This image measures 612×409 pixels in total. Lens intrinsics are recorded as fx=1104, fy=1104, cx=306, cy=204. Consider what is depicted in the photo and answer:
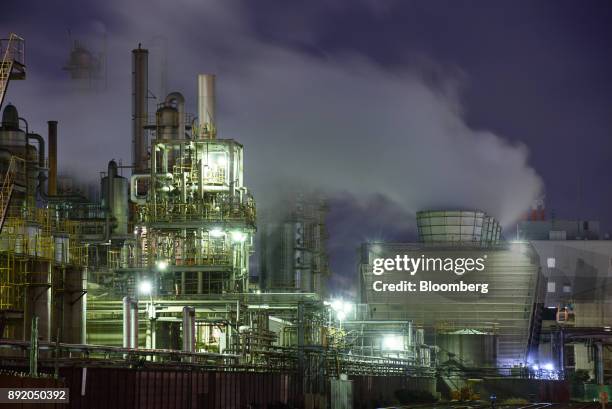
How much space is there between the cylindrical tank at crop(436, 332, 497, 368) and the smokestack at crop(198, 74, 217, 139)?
30332mm

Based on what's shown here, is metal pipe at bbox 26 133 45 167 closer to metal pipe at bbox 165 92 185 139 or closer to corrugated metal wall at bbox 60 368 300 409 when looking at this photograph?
metal pipe at bbox 165 92 185 139

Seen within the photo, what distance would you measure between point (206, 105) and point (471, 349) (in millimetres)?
32983

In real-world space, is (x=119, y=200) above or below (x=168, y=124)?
below

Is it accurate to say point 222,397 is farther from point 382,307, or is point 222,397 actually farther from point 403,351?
point 382,307

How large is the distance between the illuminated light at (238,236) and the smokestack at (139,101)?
19138 millimetres

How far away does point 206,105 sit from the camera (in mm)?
65500

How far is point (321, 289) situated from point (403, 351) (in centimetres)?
1750

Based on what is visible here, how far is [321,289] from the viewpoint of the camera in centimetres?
8681

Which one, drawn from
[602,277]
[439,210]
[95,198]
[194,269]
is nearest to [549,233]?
[602,277]

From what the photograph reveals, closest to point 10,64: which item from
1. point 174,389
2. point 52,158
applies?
point 174,389

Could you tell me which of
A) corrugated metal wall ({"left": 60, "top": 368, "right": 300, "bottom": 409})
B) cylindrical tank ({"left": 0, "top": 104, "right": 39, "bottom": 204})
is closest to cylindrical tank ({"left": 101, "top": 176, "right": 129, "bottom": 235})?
cylindrical tank ({"left": 0, "top": 104, "right": 39, "bottom": 204})

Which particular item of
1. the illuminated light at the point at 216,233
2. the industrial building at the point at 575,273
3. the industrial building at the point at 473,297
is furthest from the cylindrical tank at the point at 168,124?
the industrial building at the point at 575,273

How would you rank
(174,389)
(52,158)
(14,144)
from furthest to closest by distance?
(52,158)
(14,144)
(174,389)

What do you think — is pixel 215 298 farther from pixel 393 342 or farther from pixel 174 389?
pixel 393 342
